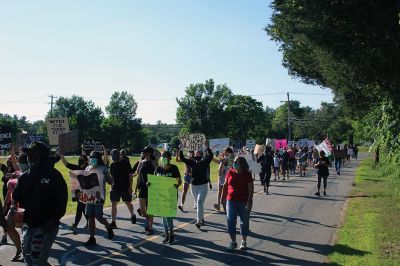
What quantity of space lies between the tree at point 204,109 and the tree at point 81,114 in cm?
1920

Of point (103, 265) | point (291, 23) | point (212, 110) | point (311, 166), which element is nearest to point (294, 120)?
point (212, 110)

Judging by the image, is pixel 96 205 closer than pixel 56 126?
Yes

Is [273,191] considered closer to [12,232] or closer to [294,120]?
[12,232]

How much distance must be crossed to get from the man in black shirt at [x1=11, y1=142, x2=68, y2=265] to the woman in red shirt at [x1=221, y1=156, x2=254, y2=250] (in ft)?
13.6

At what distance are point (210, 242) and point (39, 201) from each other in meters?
5.09

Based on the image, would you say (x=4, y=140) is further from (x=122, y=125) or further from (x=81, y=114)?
(x=81, y=114)

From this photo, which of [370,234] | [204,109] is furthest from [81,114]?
[370,234]

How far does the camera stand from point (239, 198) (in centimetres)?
947

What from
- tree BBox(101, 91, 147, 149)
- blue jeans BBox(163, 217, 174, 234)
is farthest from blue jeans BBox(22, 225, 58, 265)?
tree BBox(101, 91, 147, 149)

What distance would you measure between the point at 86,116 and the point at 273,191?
8646cm

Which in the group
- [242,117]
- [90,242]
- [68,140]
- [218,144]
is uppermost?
[242,117]

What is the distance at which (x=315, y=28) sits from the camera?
45.3 ft

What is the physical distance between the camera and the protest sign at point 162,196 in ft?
32.9

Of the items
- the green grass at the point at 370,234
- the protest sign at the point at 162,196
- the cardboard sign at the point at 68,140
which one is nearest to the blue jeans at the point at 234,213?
the protest sign at the point at 162,196
